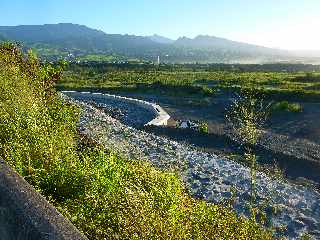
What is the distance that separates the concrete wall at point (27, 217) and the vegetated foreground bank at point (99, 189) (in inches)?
53.6

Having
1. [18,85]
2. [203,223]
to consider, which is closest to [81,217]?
[203,223]

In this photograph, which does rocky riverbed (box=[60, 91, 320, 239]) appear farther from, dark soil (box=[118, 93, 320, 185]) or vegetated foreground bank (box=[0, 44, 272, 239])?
vegetated foreground bank (box=[0, 44, 272, 239])

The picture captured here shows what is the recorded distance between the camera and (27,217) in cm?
405

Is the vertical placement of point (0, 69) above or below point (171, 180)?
above

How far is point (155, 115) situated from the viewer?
3262 cm

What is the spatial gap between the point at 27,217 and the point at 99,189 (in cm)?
316

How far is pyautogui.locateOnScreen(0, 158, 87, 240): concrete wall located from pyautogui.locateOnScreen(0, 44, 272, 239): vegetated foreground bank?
4.47 ft

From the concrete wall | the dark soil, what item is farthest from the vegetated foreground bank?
the dark soil

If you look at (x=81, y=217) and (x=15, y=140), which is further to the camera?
(x=15, y=140)

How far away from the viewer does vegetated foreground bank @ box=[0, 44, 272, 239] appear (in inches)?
234

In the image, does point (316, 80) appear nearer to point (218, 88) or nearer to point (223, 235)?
point (218, 88)

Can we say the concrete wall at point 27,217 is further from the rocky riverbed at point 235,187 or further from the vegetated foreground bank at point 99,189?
the rocky riverbed at point 235,187

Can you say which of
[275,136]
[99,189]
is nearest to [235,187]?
[99,189]

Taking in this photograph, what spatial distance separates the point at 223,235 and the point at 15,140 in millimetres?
3470
